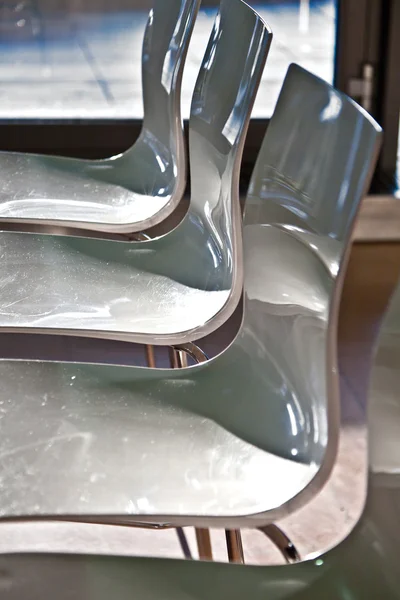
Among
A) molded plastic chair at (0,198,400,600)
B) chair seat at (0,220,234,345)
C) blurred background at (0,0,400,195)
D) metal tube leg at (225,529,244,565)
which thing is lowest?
blurred background at (0,0,400,195)

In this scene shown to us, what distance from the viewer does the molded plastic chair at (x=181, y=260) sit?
4.00ft

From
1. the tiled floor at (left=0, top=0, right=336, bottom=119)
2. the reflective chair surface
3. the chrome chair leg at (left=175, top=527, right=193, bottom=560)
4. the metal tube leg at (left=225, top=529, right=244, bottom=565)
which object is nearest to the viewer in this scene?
the reflective chair surface

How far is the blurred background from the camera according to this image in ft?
9.05

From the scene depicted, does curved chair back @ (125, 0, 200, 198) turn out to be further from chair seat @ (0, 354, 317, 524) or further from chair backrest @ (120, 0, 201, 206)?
chair seat @ (0, 354, 317, 524)

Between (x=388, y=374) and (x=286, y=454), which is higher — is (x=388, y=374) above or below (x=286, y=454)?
above

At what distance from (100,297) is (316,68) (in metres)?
1.82

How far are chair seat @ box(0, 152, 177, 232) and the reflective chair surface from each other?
0.88 meters

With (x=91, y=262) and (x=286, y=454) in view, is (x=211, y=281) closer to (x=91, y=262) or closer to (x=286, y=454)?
(x=91, y=262)

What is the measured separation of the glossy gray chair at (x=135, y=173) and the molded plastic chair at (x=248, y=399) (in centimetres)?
54

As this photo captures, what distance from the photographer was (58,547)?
1.51m

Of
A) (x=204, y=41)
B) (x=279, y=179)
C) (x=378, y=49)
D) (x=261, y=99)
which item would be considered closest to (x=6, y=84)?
(x=204, y=41)

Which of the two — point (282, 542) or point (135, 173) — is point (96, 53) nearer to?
point (135, 173)

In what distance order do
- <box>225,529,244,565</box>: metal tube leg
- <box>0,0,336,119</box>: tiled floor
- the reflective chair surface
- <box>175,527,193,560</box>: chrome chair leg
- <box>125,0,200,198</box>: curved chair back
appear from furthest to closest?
<box>0,0,336,119</box>: tiled floor
<box>125,0,200,198</box>: curved chair back
<box>175,527,193,560</box>: chrome chair leg
<box>225,529,244,565</box>: metal tube leg
the reflective chair surface

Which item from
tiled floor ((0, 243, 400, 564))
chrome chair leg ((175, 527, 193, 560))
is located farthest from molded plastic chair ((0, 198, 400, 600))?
chrome chair leg ((175, 527, 193, 560))
